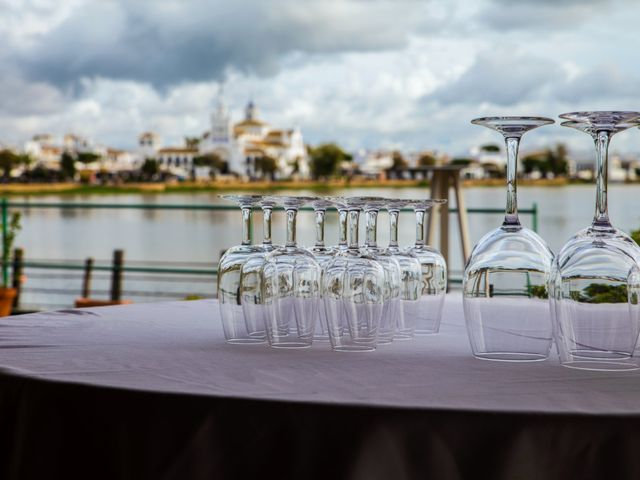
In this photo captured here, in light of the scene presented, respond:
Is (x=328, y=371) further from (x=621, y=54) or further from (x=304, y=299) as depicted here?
(x=621, y=54)

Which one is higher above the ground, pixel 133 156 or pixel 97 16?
pixel 97 16

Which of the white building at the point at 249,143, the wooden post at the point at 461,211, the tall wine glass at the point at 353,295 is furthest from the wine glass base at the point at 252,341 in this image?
the white building at the point at 249,143

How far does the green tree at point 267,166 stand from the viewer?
3204 inches

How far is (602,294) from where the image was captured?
4.17 feet

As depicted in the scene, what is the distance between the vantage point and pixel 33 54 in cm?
8262

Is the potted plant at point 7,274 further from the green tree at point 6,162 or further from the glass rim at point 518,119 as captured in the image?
the green tree at point 6,162

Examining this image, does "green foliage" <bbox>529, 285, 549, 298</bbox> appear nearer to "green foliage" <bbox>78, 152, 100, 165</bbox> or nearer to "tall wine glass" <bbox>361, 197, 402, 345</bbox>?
"tall wine glass" <bbox>361, 197, 402, 345</bbox>

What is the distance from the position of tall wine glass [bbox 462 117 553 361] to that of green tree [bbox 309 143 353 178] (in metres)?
54.8

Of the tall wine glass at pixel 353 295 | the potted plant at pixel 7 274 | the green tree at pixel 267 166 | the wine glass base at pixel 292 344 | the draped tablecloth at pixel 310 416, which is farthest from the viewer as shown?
the green tree at pixel 267 166

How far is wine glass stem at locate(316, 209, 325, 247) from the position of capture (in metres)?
1.48

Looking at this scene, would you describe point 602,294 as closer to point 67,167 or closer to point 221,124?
point 67,167

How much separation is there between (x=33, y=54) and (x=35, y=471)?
8664 centimetres

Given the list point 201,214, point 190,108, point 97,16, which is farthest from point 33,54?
point 201,214

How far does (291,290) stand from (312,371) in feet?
0.63
